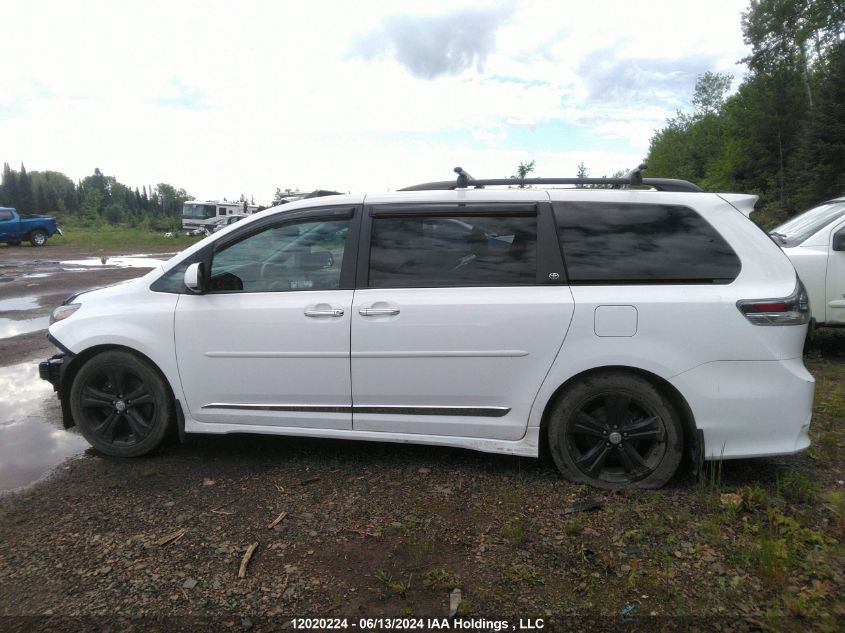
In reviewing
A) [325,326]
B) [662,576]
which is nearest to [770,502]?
[662,576]

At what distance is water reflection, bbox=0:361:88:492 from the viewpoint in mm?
4094

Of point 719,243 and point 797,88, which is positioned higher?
point 797,88

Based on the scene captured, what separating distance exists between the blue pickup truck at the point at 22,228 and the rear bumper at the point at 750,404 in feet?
105

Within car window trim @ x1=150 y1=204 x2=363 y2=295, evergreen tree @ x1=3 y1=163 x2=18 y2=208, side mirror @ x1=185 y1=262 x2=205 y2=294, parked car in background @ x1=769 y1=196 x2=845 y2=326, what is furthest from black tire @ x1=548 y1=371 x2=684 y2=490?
evergreen tree @ x1=3 y1=163 x2=18 y2=208

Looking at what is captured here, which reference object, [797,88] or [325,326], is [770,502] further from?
[797,88]

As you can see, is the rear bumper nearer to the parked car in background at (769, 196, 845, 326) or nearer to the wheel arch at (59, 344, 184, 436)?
the wheel arch at (59, 344, 184, 436)

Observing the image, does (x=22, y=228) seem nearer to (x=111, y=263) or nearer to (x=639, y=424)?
(x=111, y=263)

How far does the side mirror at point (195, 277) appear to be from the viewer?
3.91 meters

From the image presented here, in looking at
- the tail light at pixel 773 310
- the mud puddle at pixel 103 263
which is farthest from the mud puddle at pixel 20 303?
the tail light at pixel 773 310

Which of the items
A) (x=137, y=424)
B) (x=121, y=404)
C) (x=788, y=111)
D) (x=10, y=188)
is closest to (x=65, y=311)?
(x=121, y=404)

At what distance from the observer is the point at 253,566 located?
9.71 ft

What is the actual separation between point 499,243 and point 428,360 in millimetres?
847

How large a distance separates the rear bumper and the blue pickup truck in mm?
32086

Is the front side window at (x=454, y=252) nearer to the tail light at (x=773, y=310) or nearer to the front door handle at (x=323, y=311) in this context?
the front door handle at (x=323, y=311)
